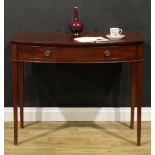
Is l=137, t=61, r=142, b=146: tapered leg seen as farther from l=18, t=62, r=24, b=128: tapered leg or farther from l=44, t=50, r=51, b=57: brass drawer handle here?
l=18, t=62, r=24, b=128: tapered leg

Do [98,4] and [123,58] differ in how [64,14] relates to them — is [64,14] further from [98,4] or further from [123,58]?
[123,58]

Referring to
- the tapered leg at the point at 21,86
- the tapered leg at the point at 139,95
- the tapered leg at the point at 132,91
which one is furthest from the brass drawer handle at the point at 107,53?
the tapered leg at the point at 21,86

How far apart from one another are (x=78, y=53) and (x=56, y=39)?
0.78 feet

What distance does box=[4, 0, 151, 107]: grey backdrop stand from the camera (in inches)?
145

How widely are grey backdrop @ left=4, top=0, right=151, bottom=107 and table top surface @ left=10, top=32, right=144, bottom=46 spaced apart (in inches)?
7.0

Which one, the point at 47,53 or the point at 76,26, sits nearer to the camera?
the point at 47,53

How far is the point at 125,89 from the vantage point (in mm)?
3789

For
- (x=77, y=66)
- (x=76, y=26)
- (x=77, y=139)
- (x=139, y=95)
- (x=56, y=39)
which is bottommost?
(x=77, y=139)

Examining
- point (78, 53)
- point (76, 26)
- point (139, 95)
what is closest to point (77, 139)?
point (139, 95)

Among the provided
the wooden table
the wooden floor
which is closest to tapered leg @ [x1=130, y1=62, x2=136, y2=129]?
the wooden floor

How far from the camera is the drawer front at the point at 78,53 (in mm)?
3096

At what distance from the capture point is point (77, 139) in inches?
134

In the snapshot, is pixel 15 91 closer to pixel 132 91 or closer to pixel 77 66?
pixel 77 66

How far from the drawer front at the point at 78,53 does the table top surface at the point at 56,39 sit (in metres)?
0.04
